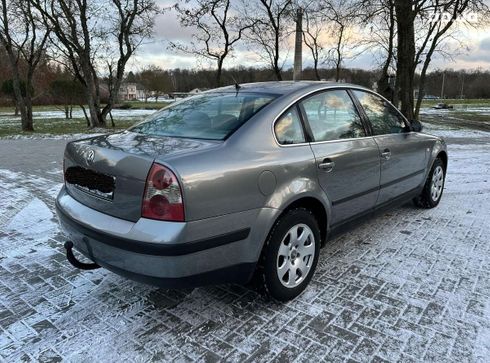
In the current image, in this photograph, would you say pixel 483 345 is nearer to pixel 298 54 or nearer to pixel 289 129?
pixel 289 129

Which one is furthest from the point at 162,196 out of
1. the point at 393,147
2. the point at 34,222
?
the point at 34,222

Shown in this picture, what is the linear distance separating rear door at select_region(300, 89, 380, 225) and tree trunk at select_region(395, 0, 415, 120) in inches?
441

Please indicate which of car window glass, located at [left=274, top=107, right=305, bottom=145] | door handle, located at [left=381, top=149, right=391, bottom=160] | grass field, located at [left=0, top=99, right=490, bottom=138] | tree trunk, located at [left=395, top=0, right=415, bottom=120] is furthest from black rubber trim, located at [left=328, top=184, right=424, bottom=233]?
tree trunk, located at [left=395, top=0, right=415, bottom=120]

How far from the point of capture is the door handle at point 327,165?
119 inches

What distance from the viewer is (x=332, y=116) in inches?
133

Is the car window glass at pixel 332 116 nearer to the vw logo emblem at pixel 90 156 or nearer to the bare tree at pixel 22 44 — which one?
the vw logo emblem at pixel 90 156

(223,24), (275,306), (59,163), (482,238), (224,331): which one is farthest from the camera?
(223,24)

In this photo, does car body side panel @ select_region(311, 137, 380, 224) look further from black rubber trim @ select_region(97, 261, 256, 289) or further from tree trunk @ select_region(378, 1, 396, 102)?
tree trunk @ select_region(378, 1, 396, 102)

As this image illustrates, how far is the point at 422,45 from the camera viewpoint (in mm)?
16547

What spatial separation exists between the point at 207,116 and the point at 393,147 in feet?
6.55

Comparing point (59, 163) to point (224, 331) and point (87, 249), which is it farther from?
point (224, 331)

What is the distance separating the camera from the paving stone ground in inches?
93.4

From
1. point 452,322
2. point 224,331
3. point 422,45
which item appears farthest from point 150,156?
point 422,45

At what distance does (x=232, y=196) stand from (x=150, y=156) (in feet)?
1.80
